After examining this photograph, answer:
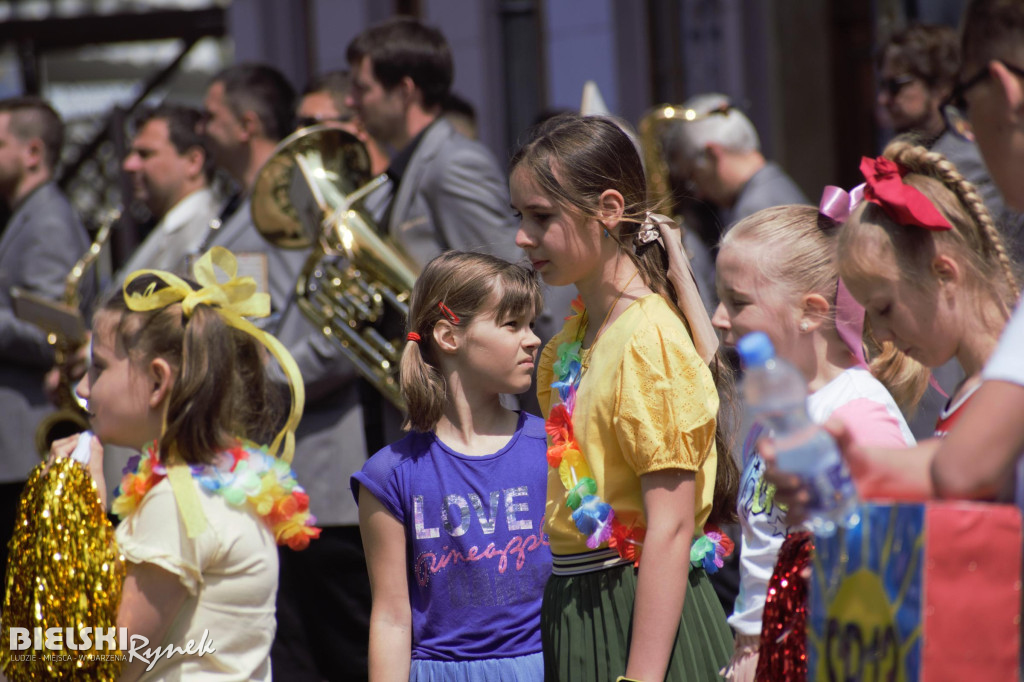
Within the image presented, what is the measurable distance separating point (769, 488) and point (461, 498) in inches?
26.1

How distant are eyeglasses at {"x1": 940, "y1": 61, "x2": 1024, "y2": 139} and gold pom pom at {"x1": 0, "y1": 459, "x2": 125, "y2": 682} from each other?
1731mm

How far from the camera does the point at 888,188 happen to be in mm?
1695

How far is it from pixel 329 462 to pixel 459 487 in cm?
138

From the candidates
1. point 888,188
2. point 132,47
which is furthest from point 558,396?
point 132,47

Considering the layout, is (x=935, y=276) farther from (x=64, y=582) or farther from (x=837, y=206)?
(x=64, y=582)

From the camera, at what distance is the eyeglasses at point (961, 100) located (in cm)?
148

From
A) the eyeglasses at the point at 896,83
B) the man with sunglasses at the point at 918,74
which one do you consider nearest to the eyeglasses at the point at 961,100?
the man with sunglasses at the point at 918,74

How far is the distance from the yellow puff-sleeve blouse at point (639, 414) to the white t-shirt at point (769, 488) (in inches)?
4.2

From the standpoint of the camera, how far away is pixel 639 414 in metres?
2.08

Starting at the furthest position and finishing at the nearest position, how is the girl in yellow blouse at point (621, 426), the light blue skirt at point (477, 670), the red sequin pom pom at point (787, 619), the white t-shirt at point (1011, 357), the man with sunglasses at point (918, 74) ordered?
the man with sunglasses at point (918, 74) → the light blue skirt at point (477, 670) → the girl in yellow blouse at point (621, 426) → the red sequin pom pom at point (787, 619) → the white t-shirt at point (1011, 357)

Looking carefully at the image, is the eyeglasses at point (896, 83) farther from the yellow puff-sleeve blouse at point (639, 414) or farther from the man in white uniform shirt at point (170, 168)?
the man in white uniform shirt at point (170, 168)

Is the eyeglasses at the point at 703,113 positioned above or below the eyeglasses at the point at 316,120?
below

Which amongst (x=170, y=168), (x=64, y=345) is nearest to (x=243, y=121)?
(x=170, y=168)

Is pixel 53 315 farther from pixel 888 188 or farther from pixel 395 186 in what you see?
pixel 888 188
